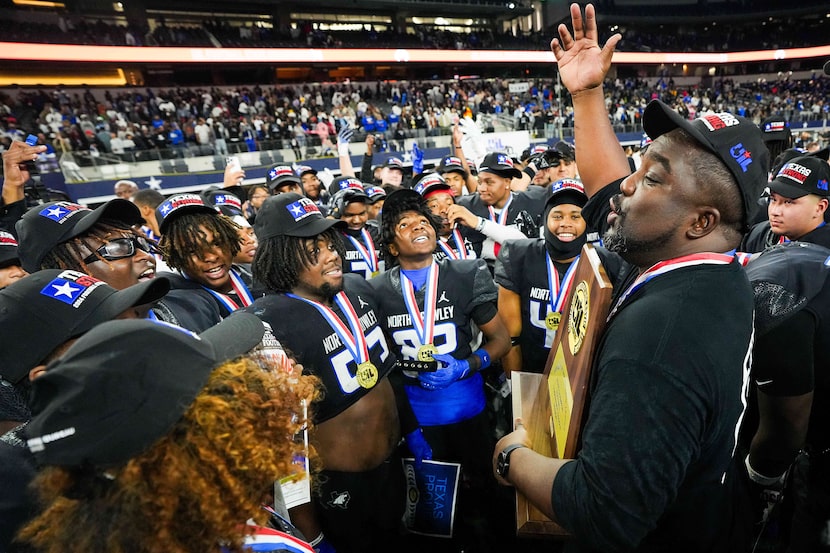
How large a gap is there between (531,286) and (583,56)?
1.84 meters

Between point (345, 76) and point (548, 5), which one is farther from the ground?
point (548, 5)

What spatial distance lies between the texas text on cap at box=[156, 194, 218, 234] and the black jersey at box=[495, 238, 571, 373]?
7.57 ft

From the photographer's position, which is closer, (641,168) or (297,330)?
(641,168)

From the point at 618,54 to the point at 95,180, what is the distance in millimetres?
34763

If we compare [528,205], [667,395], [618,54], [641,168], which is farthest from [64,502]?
[618,54]

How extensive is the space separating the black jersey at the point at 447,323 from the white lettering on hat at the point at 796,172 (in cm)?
225

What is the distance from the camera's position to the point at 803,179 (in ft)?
9.98

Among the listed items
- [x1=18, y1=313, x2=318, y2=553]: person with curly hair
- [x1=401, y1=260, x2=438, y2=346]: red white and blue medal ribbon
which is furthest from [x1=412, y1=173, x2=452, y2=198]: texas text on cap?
[x1=18, y1=313, x2=318, y2=553]: person with curly hair

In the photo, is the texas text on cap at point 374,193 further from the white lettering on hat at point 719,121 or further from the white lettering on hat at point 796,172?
the white lettering on hat at point 719,121

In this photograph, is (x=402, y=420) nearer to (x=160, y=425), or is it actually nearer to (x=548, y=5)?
(x=160, y=425)

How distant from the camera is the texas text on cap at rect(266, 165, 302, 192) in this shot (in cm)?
634

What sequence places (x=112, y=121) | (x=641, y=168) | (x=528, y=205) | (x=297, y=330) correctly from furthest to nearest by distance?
(x=112, y=121) < (x=528, y=205) < (x=297, y=330) < (x=641, y=168)

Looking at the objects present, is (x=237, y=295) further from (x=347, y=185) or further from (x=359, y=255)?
(x=347, y=185)

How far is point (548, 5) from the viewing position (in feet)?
135
